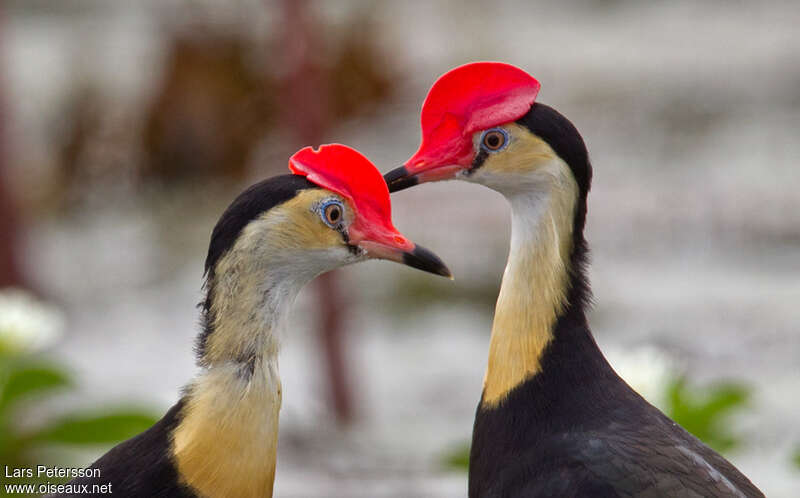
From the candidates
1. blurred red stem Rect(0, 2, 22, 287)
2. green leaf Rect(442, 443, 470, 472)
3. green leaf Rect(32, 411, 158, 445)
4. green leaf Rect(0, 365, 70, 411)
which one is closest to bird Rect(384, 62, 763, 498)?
green leaf Rect(442, 443, 470, 472)

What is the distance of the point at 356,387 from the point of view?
5.78 m

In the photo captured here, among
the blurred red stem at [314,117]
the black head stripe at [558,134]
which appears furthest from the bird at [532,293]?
the blurred red stem at [314,117]

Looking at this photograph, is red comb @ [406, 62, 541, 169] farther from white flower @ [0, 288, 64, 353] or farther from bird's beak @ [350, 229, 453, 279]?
white flower @ [0, 288, 64, 353]

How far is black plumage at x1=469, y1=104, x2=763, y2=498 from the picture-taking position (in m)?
2.48

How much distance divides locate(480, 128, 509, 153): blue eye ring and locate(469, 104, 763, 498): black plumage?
6 centimetres

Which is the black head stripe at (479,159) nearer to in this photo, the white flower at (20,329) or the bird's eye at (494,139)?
the bird's eye at (494,139)

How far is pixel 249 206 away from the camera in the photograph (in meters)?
2.48

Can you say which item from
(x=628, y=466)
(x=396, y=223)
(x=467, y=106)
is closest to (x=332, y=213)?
(x=467, y=106)

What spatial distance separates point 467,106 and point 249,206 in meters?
0.50

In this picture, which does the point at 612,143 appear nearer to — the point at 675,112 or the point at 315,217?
the point at 675,112

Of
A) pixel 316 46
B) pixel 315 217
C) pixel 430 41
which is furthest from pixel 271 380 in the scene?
pixel 430 41

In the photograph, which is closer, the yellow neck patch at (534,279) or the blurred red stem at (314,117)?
the yellow neck patch at (534,279)

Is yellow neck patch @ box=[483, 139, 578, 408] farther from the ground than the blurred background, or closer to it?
closer to it

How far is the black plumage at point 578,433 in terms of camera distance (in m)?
2.48
